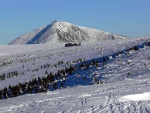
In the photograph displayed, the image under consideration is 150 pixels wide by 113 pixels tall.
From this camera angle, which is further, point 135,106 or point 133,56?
point 133,56

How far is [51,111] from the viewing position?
10.1 metres

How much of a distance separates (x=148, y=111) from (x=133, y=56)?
13.5m

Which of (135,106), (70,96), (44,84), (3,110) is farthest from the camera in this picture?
(44,84)

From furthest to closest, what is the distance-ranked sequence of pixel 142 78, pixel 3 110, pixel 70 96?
pixel 142 78
pixel 70 96
pixel 3 110

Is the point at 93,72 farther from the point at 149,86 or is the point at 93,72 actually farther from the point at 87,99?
the point at 87,99

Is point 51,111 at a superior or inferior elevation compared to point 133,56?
inferior

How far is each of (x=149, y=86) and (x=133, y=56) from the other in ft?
30.6

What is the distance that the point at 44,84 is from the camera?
1962 centimetres

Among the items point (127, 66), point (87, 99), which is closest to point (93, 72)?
point (127, 66)

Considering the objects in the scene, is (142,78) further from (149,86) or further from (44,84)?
Result: (44,84)

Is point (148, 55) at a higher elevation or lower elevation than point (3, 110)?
higher

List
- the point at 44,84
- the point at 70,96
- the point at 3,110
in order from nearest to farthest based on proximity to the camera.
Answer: the point at 3,110
the point at 70,96
the point at 44,84

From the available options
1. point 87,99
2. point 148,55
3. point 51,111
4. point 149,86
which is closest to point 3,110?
point 51,111

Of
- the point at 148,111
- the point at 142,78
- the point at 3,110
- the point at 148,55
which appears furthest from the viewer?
the point at 148,55
